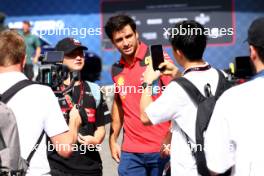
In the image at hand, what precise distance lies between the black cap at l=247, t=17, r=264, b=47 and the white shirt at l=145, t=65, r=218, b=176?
0.57m

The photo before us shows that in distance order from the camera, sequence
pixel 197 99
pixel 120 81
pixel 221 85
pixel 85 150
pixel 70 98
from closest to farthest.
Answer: pixel 197 99
pixel 221 85
pixel 70 98
pixel 85 150
pixel 120 81

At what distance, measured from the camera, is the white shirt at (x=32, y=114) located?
2.89m

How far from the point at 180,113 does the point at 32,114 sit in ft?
2.50

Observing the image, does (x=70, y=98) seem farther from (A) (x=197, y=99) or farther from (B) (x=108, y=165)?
(B) (x=108, y=165)

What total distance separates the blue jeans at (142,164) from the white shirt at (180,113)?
927mm

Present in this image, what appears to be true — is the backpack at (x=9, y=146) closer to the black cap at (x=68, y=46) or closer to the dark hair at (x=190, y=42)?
the dark hair at (x=190, y=42)

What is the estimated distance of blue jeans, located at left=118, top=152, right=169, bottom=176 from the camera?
408 cm

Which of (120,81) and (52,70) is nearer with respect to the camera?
(52,70)

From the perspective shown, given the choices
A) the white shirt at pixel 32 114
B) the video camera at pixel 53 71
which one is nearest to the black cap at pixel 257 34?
the white shirt at pixel 32 114

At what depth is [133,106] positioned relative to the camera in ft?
13.7

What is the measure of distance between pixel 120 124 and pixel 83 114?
1.70 feet

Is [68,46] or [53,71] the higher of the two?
[68,46]

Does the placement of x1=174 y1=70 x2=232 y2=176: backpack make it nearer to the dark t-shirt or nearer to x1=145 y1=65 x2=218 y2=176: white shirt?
x1=145 y1=65 x2=218 y2=176: white shirt

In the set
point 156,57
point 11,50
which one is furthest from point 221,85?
point 11,50
